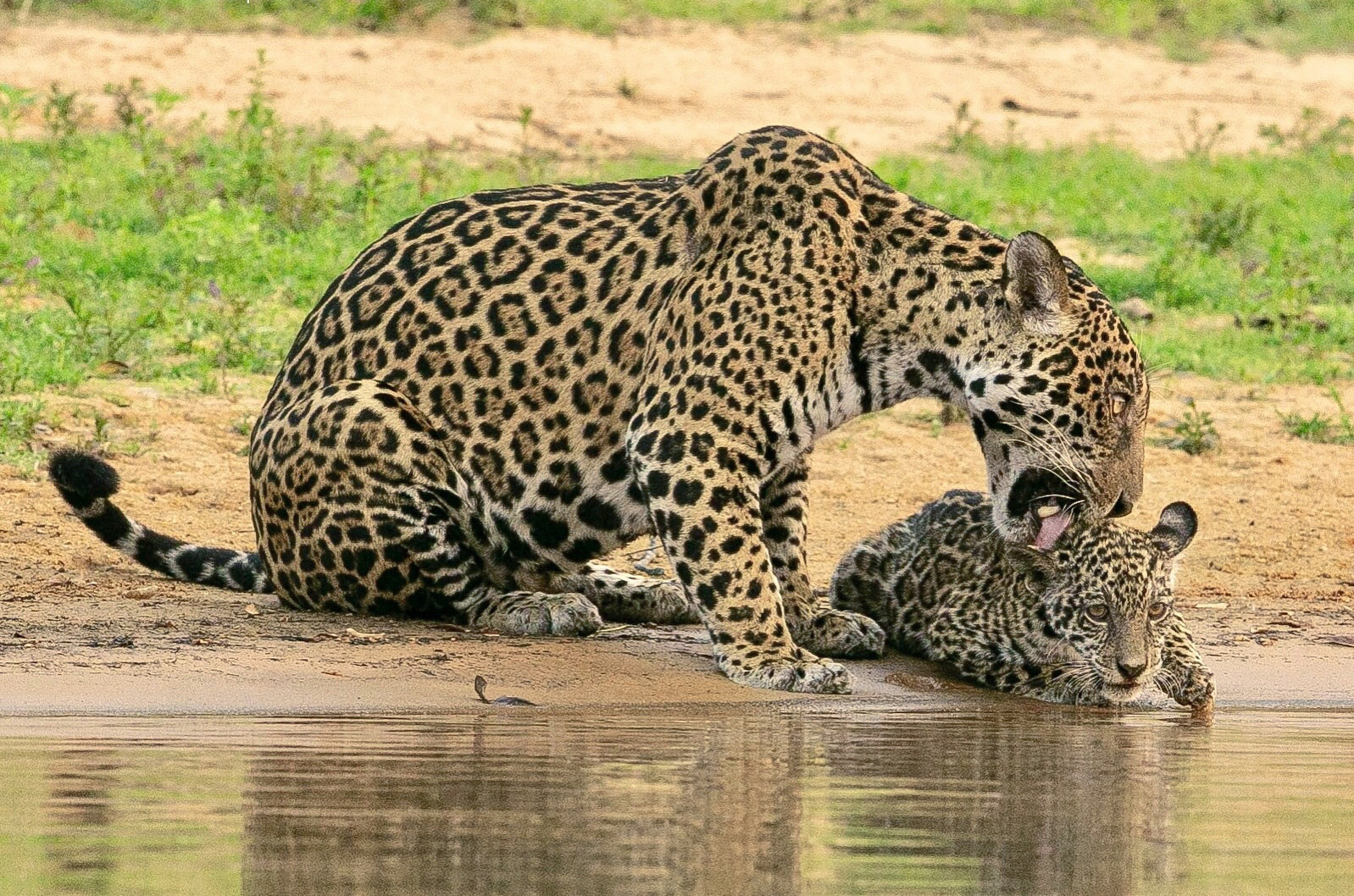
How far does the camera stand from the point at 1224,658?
28.8 ft

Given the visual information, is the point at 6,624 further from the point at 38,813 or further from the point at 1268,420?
the point at 1268,420

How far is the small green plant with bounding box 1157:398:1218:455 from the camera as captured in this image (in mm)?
11836

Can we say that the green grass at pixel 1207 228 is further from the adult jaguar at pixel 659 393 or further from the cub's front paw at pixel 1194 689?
the cub's front paw at pixel 1194 689

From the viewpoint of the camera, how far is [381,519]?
27.7 feet

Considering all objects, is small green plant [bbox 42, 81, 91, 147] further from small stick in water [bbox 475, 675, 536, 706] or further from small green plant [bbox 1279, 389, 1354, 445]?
small stick in water [bbox 475, 675, 536, 706]

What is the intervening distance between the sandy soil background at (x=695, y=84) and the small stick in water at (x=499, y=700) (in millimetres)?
9920

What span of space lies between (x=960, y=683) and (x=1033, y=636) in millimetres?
365

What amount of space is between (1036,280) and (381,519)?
236 centimetres

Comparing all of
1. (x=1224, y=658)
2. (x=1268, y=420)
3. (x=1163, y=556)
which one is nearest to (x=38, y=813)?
(x=1163, y=556)

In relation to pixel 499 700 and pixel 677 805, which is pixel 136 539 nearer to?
pixel 499 700

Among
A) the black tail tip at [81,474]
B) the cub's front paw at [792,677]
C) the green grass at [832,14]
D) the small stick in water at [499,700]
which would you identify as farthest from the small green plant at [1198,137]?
the small stick in water at [499,700]

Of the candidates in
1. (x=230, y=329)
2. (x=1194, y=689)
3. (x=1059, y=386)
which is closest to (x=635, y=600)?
(x=1059, y=386)

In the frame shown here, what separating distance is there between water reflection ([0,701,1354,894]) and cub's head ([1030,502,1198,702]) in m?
0.34

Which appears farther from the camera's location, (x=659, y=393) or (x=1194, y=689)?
(x=659, y=393)
